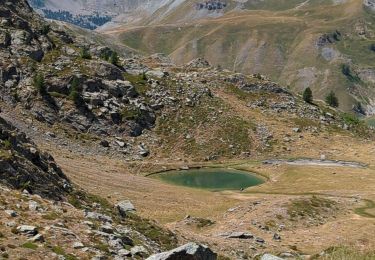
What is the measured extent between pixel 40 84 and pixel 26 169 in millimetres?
88984

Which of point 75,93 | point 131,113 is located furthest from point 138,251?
point 131,113

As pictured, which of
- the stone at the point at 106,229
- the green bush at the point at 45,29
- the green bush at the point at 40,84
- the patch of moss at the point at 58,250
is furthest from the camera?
the green bush at the point at 45,29

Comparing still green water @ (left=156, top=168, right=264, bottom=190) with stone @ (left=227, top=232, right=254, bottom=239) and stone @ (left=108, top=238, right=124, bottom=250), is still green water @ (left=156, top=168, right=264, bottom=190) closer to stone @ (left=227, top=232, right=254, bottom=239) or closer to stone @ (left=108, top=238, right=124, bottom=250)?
stone @ (left=227, top=232, right=254, bottom=239)

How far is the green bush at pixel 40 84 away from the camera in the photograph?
5084 inches

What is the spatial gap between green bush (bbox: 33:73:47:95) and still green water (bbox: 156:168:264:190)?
3745 centimetres

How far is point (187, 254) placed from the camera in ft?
82.8

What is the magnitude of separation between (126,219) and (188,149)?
8862 centimetres

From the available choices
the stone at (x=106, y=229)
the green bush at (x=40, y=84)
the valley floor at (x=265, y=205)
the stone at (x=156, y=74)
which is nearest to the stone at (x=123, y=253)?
the stone at (x=106, y=229)

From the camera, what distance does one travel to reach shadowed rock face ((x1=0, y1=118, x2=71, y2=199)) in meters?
41.5

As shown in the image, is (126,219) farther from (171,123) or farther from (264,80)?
(264,80)

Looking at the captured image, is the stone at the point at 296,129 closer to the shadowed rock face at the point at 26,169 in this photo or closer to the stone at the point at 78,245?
the shadowed rock face at the point at 26,169

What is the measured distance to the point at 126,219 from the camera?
47.2 m

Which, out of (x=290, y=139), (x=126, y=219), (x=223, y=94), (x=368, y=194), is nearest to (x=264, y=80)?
(x=223, y=94)

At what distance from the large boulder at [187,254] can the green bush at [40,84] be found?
110007mm
